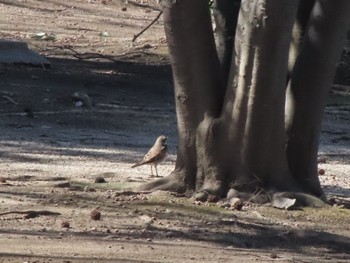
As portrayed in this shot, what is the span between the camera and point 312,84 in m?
8.98

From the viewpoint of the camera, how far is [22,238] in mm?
7430

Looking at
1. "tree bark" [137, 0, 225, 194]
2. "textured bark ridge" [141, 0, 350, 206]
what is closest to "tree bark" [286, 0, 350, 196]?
"textured bark ridge" [141, 0, 350, 206]

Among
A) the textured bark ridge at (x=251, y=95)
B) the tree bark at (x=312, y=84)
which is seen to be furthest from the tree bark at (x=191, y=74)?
the tree bark at (x=312, y=84)

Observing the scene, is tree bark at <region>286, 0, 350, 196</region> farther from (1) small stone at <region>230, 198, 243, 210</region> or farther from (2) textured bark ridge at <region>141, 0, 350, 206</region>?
(1) small stone at <region>230, 198, 243, 210</region>

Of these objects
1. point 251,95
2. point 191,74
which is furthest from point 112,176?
point 251,95

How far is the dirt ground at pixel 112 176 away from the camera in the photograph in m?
7.51

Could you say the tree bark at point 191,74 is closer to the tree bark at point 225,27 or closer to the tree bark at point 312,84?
the tree bark at point 225,27

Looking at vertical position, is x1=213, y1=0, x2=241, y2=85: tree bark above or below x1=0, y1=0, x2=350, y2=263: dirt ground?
above

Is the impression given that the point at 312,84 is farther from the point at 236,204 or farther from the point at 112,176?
the point at 112,176

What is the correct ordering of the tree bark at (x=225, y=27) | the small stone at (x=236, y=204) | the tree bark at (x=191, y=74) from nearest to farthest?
the tree bark at (x=191, y=74) → the small stone at (x=236, y=204) → the tree bark at (x=225, y=27)

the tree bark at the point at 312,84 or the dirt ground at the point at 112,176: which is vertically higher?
the tree bark at the point at 312,84

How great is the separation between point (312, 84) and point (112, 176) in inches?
83.1

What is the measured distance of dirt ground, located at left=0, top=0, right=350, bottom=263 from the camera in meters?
7.51

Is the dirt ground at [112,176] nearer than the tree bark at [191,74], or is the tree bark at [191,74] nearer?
the dirt ground at [112,176]
